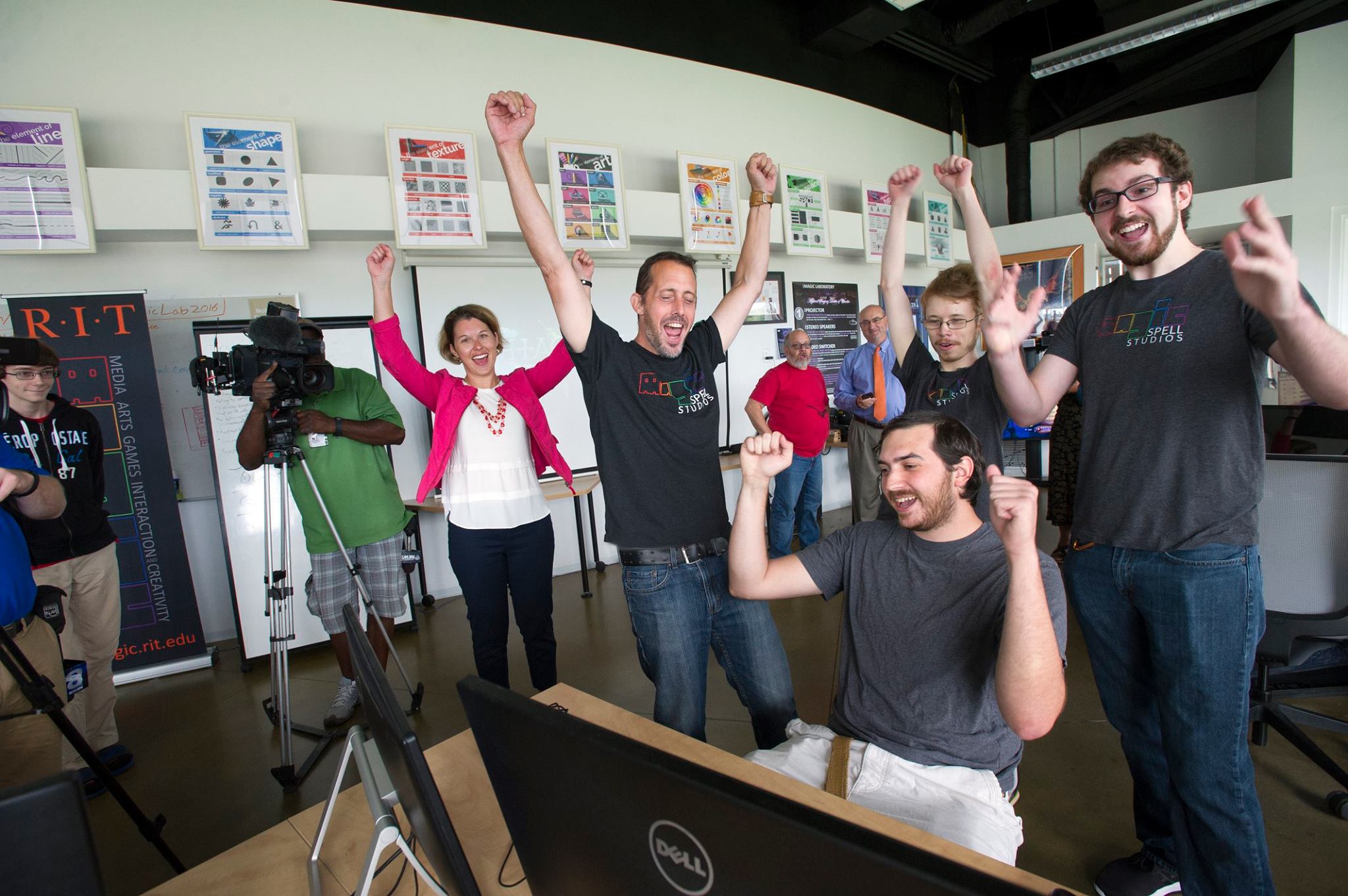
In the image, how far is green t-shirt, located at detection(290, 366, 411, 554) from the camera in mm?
2463

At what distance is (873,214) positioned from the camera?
5.62 metres

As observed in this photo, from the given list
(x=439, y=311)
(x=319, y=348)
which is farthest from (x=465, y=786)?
(x=439, y=311)

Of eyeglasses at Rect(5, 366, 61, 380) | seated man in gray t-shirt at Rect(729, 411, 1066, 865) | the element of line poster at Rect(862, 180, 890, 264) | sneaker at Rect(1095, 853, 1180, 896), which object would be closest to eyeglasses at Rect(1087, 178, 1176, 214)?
seated man in gray t-shirt at Rect(729, 411, 1066, 865)

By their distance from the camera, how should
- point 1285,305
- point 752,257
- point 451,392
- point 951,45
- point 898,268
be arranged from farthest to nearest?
point 951,45 → point 451,392 → point 898,268 → point 752,257 → point 1285,305

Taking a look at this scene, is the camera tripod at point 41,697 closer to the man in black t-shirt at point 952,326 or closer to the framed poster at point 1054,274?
the man in black t-shirt at point 952,326

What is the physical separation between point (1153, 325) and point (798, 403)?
2847mm

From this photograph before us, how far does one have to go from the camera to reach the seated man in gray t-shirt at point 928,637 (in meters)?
1.06

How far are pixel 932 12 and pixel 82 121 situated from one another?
20.3ft

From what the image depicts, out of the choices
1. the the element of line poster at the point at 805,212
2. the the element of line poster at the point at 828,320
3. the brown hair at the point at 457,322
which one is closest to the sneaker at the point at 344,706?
the brown hair at the point at 457,322

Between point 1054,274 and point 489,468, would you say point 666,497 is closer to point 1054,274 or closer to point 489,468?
point 489,468

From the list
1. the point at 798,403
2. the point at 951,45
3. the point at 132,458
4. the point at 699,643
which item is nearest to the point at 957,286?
the point at 699,643

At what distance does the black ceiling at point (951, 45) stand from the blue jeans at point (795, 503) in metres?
2.85

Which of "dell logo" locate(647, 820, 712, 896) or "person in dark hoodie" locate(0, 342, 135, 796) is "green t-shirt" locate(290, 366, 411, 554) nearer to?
"person in dark hoodie" locate(0, 342, 135, 796)

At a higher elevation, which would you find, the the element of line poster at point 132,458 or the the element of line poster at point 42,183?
the the element of line poster at point 42,183
